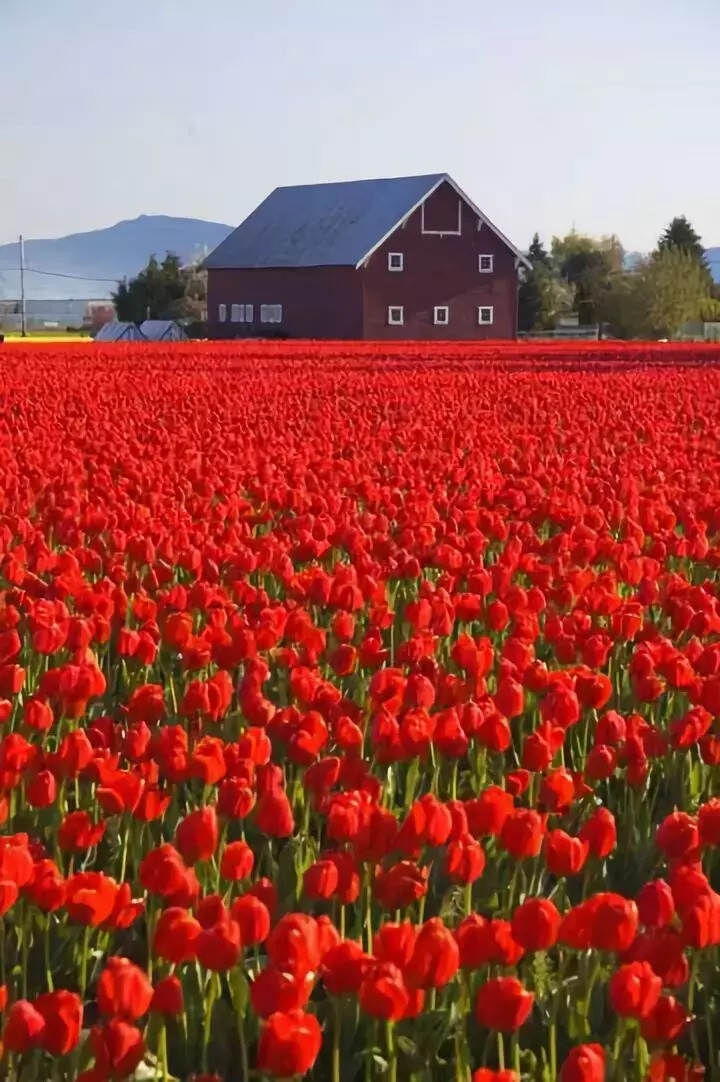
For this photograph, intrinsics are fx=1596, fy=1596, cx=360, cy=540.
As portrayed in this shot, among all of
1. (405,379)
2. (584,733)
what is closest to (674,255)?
(405,379)

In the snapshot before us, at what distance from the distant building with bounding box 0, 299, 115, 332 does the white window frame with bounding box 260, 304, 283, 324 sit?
82.3ft

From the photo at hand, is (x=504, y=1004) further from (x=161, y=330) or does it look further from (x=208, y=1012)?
(x=161, y=330)

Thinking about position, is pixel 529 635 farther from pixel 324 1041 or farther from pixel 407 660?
pixel 324 1041

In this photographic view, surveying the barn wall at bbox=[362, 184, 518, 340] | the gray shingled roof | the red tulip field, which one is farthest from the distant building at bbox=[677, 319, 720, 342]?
the red tulip field

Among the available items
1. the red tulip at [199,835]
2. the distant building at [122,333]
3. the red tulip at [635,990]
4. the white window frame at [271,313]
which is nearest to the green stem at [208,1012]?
the red tulip at [199,835]

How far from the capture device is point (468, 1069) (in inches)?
105

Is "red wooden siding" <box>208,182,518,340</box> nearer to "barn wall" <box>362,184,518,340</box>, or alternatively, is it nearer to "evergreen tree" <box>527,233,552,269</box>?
"barn wall" <box>362,184,518,340</box>

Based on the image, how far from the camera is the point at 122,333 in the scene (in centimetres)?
6969

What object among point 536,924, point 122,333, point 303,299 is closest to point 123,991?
point 536,924

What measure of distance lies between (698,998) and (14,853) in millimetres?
1411

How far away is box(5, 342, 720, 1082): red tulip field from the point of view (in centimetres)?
243

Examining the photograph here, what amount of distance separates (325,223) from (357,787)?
64.1 metres

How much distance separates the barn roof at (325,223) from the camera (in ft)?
207

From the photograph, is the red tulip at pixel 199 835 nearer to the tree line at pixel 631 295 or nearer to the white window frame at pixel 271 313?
the white window frame at pixel 271 313
